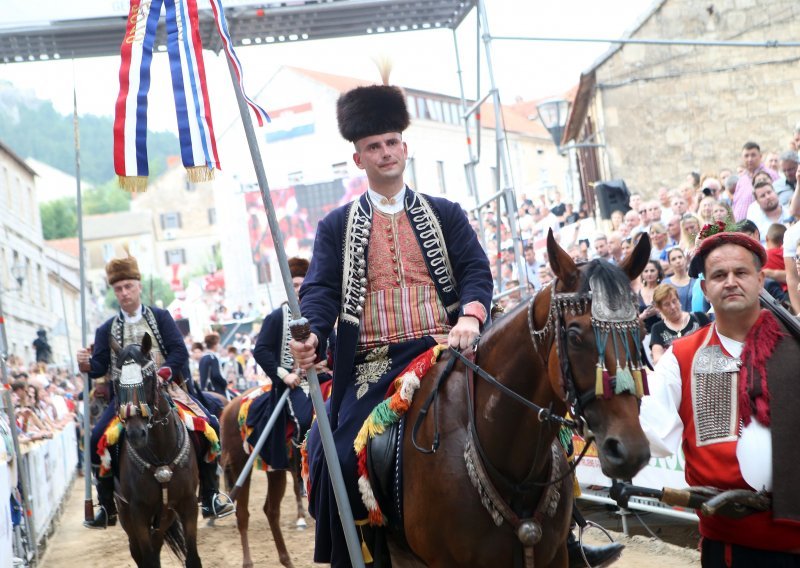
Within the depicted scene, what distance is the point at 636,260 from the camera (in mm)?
3943

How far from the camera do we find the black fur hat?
5219mm

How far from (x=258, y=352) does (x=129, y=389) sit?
6.82ft

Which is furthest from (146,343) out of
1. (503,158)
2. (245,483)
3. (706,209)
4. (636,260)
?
(706,209)

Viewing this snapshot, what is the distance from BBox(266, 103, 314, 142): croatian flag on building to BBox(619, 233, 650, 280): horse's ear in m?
58.3

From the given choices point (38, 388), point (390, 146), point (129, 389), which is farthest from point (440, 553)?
point (38, 388)

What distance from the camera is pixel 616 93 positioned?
24.3 meters

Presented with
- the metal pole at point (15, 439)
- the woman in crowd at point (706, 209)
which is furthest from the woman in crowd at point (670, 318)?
the metal pole at point (15, 439)

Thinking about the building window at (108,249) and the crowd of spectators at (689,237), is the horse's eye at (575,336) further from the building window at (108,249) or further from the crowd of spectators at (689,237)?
the building window at (108,249)

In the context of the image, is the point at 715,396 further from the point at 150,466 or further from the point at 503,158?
the point at 503,158

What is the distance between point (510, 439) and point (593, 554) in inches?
36.8

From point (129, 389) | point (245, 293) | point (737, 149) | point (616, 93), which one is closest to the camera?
point (129, 389)

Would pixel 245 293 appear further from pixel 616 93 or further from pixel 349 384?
pixel 349 384

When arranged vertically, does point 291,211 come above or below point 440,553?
above

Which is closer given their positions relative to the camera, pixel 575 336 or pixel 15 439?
pixel 575 336
